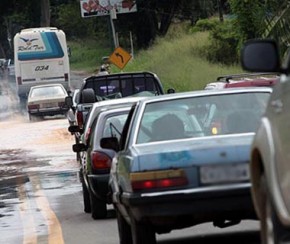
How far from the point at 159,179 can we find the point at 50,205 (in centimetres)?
810

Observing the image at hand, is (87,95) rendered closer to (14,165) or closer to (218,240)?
(14,165)

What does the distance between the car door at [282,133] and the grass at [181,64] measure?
102 ft

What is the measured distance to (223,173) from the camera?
9062 mm

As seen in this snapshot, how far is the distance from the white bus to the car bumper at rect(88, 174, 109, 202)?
39.5 meters

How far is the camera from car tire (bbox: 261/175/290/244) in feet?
22.8

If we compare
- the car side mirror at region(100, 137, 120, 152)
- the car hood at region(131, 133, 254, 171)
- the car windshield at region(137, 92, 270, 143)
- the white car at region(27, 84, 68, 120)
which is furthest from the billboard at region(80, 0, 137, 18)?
the car hood at region(131, 133, 254, 171)

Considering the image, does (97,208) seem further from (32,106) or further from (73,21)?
(73,21)

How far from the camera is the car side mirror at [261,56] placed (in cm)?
718

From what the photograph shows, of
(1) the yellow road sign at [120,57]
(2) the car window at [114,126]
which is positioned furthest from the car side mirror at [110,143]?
(1) the yellow road sign at [120,57]

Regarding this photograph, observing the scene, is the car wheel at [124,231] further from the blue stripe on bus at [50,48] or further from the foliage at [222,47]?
the blue stripe on bus at [50,48]

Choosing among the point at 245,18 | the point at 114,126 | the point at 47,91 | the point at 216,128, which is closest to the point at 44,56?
the point at 47,91

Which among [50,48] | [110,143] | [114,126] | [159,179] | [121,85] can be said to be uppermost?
[159,179]

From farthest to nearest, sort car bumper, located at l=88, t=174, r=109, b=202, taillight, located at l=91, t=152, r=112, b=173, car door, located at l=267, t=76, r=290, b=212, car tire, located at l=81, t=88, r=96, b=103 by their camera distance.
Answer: car tire, located at l=81, t=88, r=96, b=103 < taillight, located at l=91, t=152, r=112, b=173 < car bumper, located at l=88, t=174, r=109, b=202 < car door, located at l=267, t=76, r=290, b=212

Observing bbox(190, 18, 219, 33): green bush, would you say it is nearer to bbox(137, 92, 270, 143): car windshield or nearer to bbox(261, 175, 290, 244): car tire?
bbox(137, 92, 270, 143): car windshield
